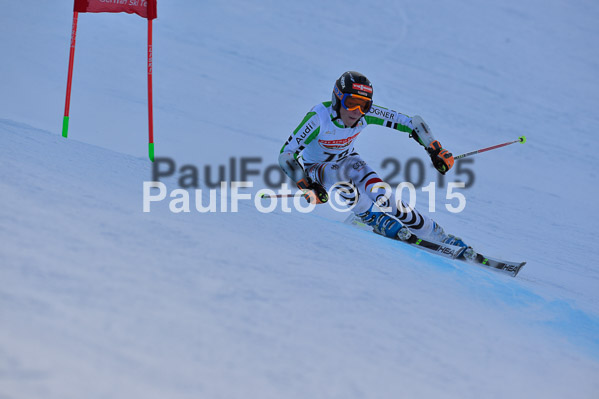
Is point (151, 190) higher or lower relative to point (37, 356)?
higher

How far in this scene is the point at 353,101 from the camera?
459cm

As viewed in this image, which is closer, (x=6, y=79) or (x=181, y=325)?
(x=181, y=325)

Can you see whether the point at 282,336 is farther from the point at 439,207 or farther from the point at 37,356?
the point at 439,207

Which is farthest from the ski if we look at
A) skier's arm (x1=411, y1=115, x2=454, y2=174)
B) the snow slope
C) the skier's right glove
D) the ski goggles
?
the ski goggles

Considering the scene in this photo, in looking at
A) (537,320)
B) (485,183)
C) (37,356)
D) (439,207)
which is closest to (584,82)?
(485,183)

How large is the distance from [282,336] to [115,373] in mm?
702

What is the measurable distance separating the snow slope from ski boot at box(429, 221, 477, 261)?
1.40 ft

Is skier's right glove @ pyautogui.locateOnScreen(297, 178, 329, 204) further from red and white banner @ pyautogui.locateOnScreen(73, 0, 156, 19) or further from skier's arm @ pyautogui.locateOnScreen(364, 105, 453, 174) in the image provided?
red and white banner @ pyautogui.locateOnScreen(73, 0, 156, 19)

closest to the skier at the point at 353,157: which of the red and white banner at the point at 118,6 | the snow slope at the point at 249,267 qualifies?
the snow slope at the point at 249,267

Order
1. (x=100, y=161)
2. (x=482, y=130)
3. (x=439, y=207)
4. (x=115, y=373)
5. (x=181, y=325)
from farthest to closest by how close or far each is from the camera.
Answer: (x=482, y=130) < (x=439, y=207) < (x=100, y=161) < (x=181, y=325) < (x=115, y=373)

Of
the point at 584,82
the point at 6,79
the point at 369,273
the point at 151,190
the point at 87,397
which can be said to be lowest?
the point at 87,397

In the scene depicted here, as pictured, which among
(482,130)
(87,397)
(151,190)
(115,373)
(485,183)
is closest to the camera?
(87,397)

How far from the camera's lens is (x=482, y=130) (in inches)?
360

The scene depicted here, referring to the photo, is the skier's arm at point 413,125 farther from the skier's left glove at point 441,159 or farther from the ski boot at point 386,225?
the ski boot at point 386,225
